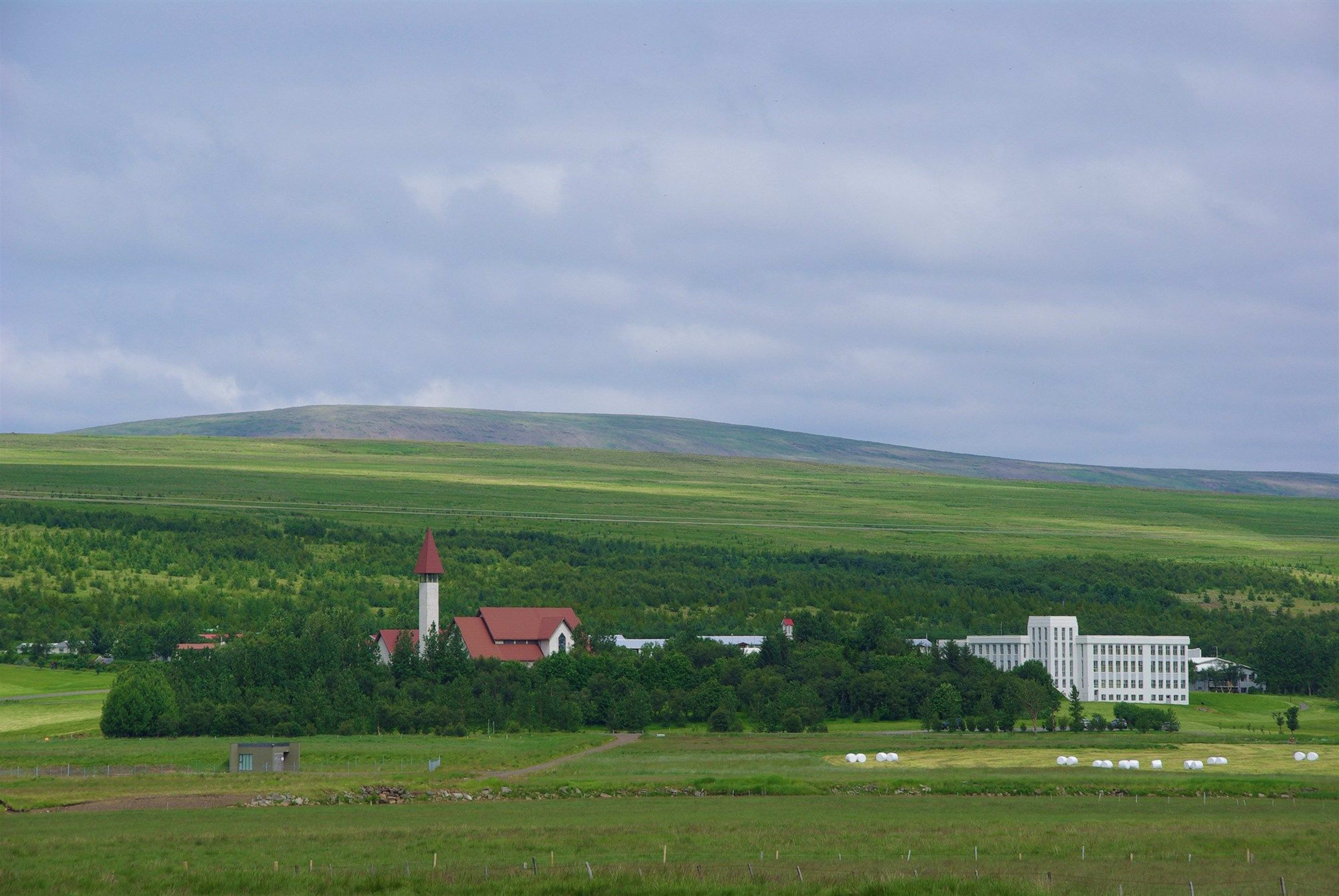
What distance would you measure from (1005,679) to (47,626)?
96.2 m

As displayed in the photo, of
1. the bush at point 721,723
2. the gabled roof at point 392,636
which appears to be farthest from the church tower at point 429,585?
the bush at point 721,723

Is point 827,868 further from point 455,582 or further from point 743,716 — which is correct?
point 455,582

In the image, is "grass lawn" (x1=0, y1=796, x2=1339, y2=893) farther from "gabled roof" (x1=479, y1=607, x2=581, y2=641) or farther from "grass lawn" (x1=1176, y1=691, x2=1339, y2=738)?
"gabled roof" (x1=479, y1=607, x2=581, y2=641)

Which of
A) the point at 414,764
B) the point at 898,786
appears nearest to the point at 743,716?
the point at 414,764

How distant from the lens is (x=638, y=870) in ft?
135

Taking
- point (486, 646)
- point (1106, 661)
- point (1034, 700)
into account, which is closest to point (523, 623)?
point (486, 646)

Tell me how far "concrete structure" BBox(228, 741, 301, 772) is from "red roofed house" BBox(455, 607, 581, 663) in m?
56.4

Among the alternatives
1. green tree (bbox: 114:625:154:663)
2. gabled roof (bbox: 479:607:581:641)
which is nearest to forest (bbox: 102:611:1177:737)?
gabled roof (bbox: 479:607:581:641)

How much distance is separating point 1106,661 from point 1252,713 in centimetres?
2334

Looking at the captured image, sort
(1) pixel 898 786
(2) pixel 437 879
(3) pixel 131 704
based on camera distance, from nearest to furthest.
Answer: (2) pixel 437 879, (1) pixel 898 786, (3) pixel 131 704

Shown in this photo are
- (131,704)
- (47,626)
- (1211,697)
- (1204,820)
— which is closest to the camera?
(1204,820)

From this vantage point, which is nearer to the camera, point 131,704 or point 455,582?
point 131,704

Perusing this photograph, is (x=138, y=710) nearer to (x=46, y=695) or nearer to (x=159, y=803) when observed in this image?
(x=46, y=695)

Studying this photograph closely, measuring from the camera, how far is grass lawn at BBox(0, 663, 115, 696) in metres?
126
